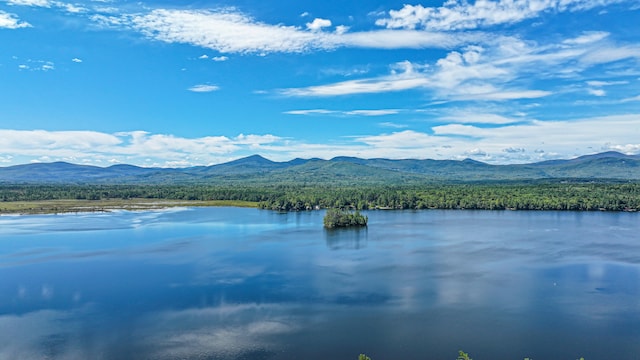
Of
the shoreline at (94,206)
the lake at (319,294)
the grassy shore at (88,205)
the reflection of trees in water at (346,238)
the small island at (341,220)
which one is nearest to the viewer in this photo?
the lake at (319,294)

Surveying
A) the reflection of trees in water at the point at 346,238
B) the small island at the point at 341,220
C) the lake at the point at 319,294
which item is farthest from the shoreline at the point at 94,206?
the reflection of trees in water at the point at 346,238

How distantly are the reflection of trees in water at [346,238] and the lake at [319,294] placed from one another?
0.17 metres

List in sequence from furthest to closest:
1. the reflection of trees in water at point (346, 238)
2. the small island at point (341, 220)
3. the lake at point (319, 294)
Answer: the small island at point (341, 220), the reflection of trees in water at point (346, 238), the lake at point (319, 294)

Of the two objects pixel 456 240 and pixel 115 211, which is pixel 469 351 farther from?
pixel 115 211

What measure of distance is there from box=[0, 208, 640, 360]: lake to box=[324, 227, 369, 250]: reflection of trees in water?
17 cm

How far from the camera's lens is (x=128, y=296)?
22.4 metres

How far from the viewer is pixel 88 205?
65.8 metres

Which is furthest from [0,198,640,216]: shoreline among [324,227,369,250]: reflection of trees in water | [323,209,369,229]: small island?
[324,227,369,250]: reflection of trees in water

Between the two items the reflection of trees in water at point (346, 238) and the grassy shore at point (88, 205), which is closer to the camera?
the reflection of trees in water at point (346, 238)

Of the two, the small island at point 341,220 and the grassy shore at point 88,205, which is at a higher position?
the grassy shore at point 88,205

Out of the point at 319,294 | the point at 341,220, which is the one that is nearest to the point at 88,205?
the point at 341,220

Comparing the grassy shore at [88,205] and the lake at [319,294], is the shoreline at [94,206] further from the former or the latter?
the lake at [319,294]

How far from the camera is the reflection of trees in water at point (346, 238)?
115 feet

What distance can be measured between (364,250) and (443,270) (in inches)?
283
